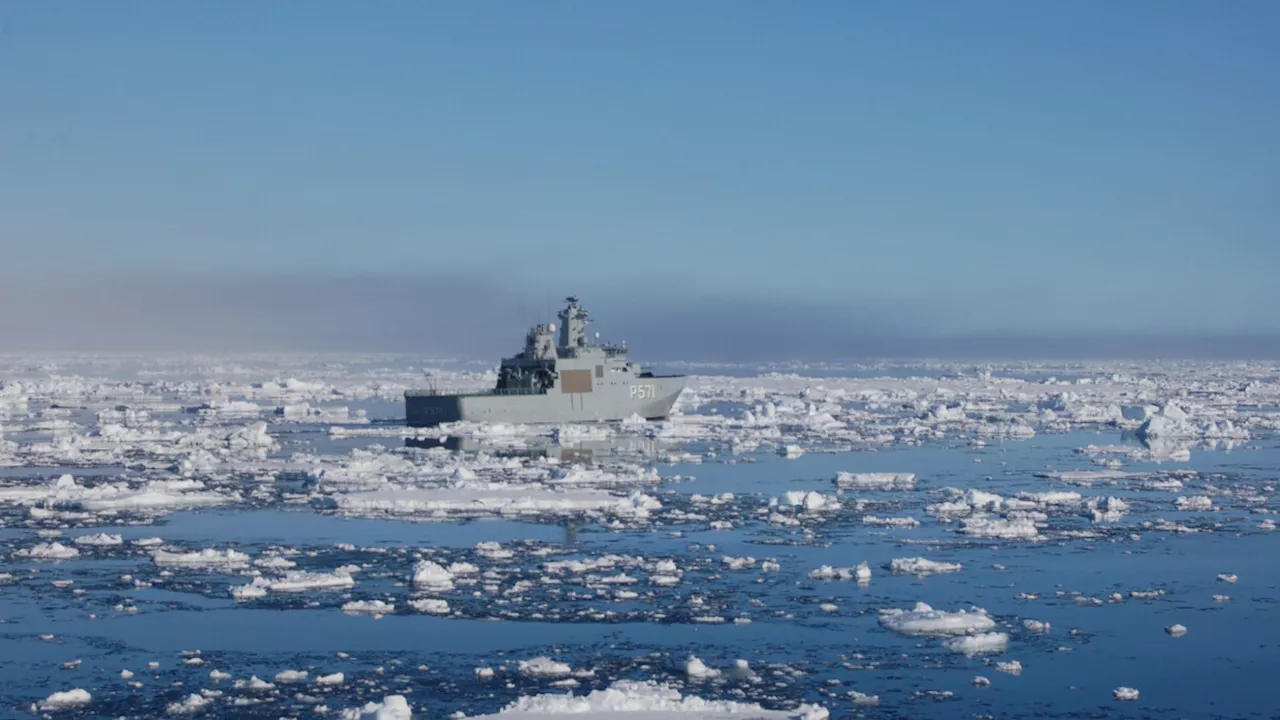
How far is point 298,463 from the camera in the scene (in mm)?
26562

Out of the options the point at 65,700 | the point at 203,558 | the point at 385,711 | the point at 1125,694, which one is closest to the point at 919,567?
the point at 1125,694

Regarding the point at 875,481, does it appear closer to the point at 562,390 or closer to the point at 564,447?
the point at 564,447

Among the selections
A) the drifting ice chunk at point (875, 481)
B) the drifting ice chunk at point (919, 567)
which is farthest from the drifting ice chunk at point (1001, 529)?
the drifting ice chunk at point (875, 481)

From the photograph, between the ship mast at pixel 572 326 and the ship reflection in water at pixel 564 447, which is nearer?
the ship reflection in water at pixel 564 447

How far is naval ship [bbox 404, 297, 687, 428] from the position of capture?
36.3 metres

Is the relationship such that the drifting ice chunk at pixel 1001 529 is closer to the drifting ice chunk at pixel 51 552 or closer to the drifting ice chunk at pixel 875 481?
the drifting ice chunk at pixel 875 481

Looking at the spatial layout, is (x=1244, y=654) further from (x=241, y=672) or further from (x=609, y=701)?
(x=241, y=672)

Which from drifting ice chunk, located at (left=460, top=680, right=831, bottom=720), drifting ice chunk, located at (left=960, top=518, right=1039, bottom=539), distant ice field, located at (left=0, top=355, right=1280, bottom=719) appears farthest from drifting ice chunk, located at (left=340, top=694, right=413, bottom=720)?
drifting ice chunk, located at (left=960, top=518, right=1039, bottom=539)

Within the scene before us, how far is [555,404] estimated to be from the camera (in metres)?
37.0

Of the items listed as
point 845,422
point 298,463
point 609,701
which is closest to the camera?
point 609,701

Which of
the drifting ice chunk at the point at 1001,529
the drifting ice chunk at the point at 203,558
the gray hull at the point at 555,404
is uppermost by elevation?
the gray hull at the point at 555,404

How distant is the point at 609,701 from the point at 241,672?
10.7 ft

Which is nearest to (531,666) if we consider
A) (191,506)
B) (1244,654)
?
(1244,654)

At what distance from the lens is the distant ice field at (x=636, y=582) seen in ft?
32.6
